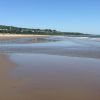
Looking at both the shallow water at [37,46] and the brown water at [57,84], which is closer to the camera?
the brown water at [57,84]

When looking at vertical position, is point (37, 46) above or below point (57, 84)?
below

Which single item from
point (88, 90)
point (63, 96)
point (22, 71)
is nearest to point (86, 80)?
point (88, 90)

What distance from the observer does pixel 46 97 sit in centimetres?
632

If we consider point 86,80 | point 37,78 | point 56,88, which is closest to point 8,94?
point 56,88

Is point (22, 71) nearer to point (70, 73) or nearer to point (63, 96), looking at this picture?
point (70, 73)

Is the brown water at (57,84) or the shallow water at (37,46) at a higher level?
the brown water at (57,84)

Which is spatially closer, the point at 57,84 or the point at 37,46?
the point at 57,84

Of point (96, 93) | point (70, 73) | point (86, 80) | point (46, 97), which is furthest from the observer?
point (70, 73)

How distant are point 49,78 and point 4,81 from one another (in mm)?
1561

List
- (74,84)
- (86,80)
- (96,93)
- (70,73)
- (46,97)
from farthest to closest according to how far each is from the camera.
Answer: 1. (70,73)
2. (86,80)
3. (74,84)
4. (96,93)
5. (46,97)

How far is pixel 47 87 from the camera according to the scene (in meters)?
7.25

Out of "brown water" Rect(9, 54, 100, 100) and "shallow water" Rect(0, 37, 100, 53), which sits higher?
"brown water" Rect(9, 54, 100, 100)

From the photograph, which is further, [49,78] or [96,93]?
[49,78]

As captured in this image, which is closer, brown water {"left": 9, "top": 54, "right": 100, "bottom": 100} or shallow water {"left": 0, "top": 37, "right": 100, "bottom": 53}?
brown water {"left": 9, "top": 54, "right": 100, "bottom": 100}
